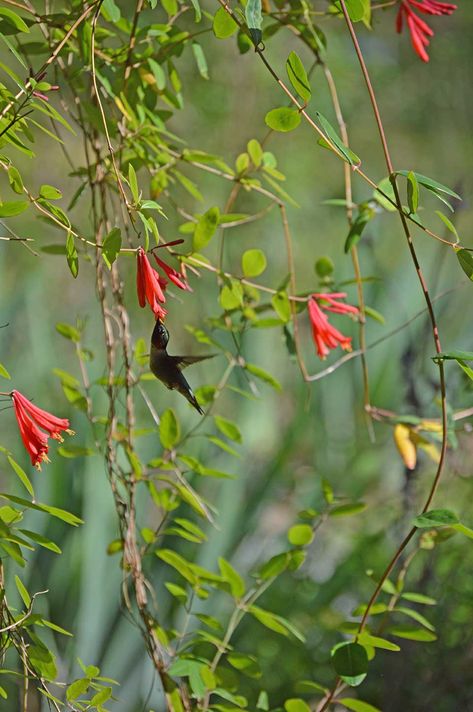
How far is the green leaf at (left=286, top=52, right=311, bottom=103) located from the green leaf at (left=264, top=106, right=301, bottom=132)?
0.03m

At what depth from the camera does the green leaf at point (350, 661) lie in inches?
24.9

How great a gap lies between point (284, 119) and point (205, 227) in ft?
0.37

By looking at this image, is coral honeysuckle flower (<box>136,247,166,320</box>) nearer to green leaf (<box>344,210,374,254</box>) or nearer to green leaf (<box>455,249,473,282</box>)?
green leaf (<box>455,249,473,282</box>)

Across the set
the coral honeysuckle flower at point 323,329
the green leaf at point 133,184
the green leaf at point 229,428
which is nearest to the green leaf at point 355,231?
the coral honeysuckle flower at point 323,329

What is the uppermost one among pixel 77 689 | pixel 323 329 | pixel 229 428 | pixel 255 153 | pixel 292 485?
pixel 255 153

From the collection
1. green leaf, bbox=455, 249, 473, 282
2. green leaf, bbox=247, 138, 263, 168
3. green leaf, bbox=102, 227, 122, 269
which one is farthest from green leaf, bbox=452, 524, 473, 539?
green leaf, bbox=247, 138, 263, 168

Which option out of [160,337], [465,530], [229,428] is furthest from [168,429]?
[465,530]

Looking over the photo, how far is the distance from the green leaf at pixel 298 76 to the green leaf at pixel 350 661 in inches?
14.0

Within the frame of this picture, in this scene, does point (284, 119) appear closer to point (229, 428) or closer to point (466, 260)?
point (466, 260)

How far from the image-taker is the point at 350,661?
A: 641 millimetres

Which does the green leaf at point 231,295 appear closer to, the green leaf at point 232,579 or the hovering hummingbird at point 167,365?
the hovering hummingbird at point 167,365

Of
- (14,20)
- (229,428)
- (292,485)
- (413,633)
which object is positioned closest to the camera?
(14,20)

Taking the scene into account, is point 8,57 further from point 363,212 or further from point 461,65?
point 363,212

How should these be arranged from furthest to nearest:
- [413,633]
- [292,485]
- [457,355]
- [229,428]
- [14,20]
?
[292,485] < [229,428] < [413,633] < [14,20] < [457,355]
